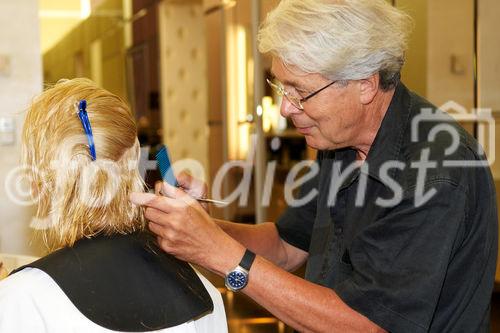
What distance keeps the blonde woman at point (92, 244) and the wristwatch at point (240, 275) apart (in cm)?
13

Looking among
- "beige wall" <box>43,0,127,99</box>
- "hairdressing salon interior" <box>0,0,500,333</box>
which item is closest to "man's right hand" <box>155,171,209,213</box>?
"hairdressing salon interior" <box>0,0,500,333</box>

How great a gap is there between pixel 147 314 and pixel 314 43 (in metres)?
0.67

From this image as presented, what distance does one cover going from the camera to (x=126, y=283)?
4.41 feet

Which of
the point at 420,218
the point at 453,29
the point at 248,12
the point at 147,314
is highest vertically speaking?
the point at 248,12

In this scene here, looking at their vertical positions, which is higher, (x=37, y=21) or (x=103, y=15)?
(x=103, y=15)

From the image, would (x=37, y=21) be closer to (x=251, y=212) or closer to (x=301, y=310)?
(x=251, y=212)

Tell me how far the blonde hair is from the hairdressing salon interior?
0.16 metres

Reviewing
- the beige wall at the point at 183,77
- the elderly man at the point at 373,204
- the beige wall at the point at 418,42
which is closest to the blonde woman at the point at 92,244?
the elderly man at the point at 373,204

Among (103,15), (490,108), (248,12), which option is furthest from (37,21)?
(103,15)

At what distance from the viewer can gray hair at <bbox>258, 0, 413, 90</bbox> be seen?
1397mm

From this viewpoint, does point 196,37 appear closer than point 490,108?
No

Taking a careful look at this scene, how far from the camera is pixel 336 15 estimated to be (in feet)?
4.58

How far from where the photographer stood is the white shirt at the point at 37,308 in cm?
123

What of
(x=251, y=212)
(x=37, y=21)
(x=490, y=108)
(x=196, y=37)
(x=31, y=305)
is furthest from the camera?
(x=196, y=37)
